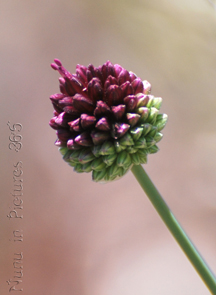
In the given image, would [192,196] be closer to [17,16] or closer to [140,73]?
[140,73]

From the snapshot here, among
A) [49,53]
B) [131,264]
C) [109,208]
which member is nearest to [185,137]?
[109,208]

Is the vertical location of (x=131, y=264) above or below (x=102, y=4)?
below

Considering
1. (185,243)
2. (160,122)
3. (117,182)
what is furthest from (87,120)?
(117,182)

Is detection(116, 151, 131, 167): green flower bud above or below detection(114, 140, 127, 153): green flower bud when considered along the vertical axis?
below

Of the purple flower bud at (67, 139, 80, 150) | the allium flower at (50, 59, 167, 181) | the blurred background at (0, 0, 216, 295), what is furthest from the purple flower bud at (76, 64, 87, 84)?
the blurred background at (0, 0, 216, 295)

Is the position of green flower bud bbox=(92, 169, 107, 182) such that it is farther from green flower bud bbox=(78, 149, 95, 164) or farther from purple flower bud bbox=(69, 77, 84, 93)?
purple flower bud bbox=(69, 77, 84, 93)

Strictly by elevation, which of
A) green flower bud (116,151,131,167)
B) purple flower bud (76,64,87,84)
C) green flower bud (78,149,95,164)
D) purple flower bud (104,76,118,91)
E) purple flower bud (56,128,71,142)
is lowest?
green flower bud (116,151,131,167)
